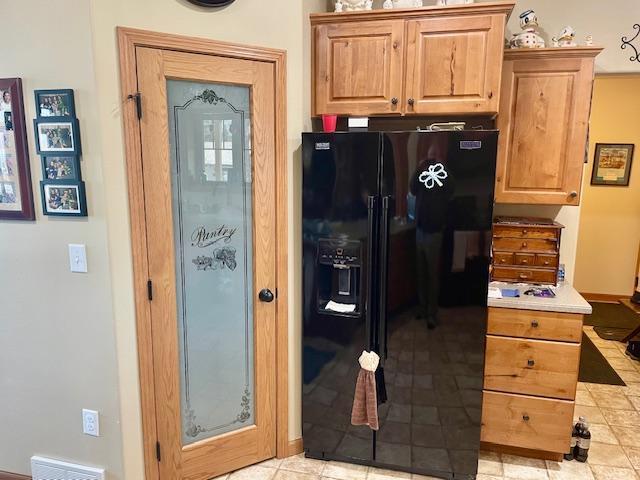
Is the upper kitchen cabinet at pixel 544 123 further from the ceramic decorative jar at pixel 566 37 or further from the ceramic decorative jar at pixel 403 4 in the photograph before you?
the ceramic decorative jar at pixel 403 4

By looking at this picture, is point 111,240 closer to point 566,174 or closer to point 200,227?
point 200,227

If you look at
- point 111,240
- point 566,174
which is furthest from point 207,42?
point 566,174

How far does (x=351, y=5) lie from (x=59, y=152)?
5.41 feet

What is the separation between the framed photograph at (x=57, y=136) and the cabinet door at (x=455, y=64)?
1600 millimetres

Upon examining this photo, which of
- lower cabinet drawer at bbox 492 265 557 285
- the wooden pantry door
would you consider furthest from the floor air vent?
lower cabinet drawer at bbox 492 265 557 285

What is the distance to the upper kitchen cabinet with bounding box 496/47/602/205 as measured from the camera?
2410 millimetres

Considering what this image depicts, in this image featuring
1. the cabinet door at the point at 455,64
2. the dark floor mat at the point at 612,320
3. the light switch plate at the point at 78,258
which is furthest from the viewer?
the dark floor mat at the point at 612,320

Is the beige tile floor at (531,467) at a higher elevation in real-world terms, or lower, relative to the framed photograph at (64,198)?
lower

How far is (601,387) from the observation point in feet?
11.1

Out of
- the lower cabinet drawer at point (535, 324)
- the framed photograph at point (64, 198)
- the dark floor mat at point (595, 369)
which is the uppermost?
the framed photograph at point (64, 198)

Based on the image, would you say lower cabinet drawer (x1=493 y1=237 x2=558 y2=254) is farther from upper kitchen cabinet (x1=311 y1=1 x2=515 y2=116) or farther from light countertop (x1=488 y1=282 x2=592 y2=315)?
upper kitchen cabinet (x1=311 y1=1 x2=515 y2=116)

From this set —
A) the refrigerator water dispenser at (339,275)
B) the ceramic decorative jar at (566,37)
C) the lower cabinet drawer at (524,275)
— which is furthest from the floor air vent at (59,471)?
the ceramic decorative jar at (566,37)

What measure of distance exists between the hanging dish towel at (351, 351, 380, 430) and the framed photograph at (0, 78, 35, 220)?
5.77 ft

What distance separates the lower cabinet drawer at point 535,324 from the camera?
230 centimetres
